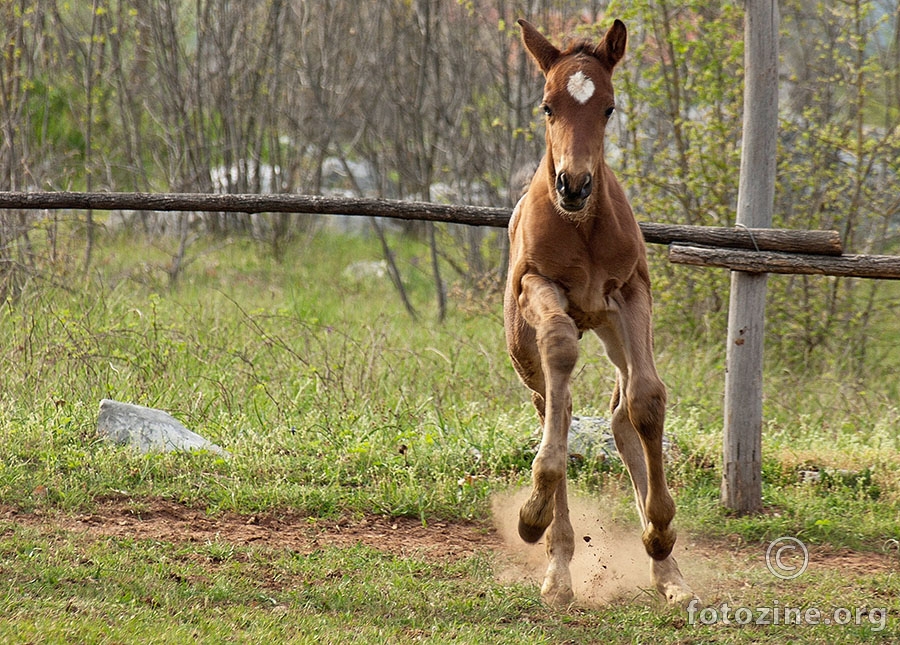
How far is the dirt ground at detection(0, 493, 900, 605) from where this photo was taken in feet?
16.4

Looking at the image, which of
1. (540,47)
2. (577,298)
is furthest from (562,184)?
(540,47)

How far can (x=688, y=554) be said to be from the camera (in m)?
5.31

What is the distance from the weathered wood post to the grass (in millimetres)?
558

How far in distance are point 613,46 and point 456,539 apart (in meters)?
2.68

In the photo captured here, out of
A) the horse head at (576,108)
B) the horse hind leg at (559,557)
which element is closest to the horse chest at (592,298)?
the horse head at (576,108)

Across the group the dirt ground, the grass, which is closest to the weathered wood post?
the grass

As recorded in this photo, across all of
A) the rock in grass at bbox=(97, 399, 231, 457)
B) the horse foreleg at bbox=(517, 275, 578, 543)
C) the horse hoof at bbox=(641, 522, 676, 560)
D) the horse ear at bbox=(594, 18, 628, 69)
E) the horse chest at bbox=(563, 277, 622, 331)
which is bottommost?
the horse hoof at bbox=(641, 522, 676, 560)

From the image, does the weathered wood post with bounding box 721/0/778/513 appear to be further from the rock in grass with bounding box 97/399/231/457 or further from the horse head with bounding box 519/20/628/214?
the rock in grass with bounding box 97/399/231/457

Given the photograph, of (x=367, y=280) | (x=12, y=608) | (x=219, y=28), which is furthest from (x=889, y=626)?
(x=219, y=28)

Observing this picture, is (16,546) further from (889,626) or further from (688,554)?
(889,626)

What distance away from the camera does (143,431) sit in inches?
246

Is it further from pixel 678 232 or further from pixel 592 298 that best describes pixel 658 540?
pixel 678 232

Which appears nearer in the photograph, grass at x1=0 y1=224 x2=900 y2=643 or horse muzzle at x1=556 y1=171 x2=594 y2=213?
→ horse muzzle at x1=556 y1=171 x2=594 y2=213

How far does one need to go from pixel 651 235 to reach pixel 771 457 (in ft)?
6.26
